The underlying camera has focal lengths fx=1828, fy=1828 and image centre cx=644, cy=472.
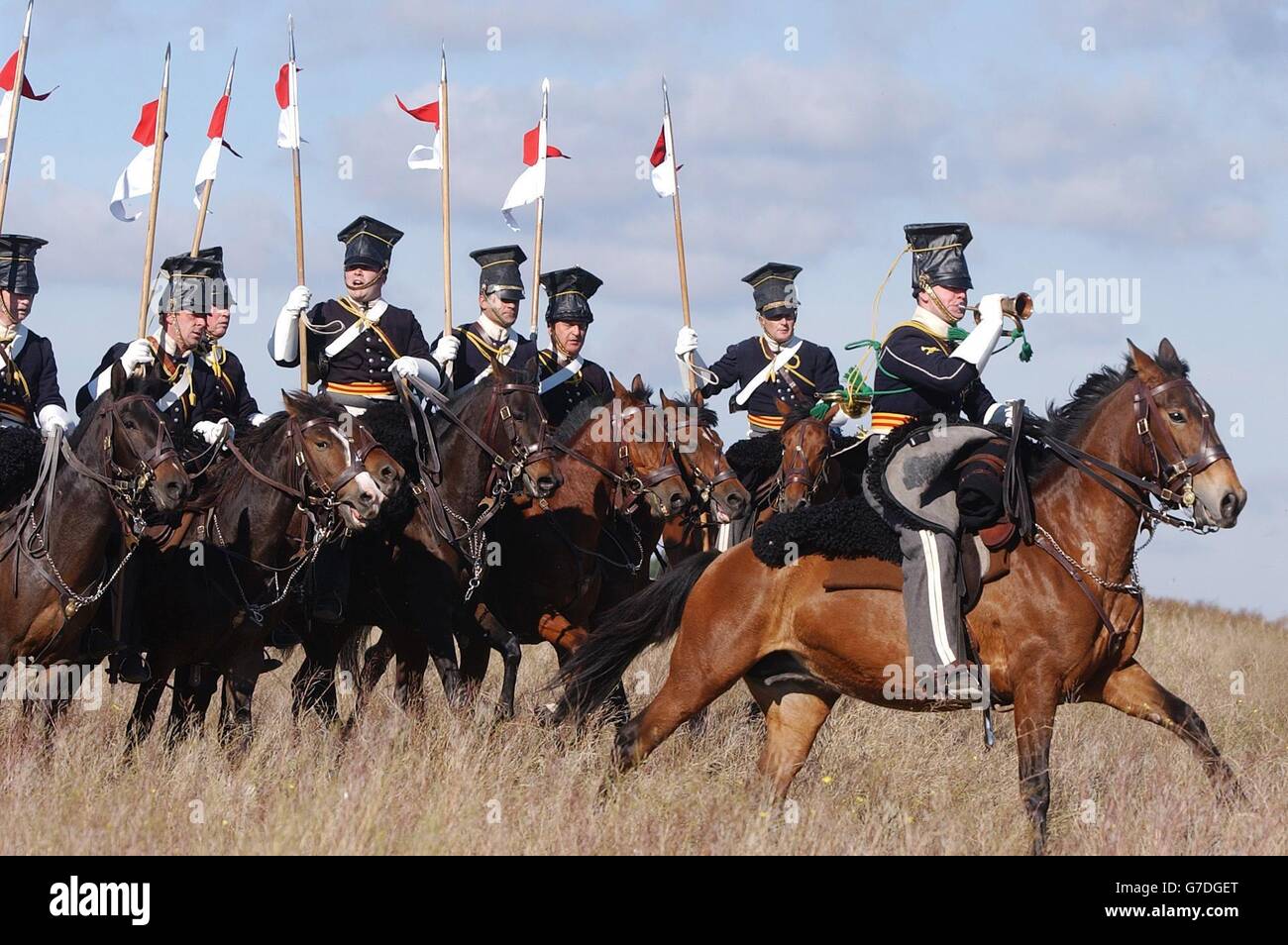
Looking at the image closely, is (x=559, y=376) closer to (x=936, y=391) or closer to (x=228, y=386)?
(x=228, y=386)

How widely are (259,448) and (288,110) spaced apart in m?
4.16

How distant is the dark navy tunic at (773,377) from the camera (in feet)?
46.9

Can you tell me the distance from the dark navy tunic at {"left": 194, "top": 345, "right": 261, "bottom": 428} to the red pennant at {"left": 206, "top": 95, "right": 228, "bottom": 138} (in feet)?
7.89

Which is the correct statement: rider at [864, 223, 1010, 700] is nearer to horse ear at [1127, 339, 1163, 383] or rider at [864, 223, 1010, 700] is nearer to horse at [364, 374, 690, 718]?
horse ear at [1127, 339, 1163, 383]

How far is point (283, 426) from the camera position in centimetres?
1059

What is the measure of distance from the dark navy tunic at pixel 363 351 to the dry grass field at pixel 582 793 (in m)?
2.48

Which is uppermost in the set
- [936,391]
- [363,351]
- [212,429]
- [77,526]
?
[363,351]

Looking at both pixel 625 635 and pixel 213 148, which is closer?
pixel 625 635

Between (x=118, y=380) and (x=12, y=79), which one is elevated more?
(x=12, y=79)

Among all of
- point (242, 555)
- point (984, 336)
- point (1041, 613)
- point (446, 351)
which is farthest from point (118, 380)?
point (1041, 613)

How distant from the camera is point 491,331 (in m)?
13.8
